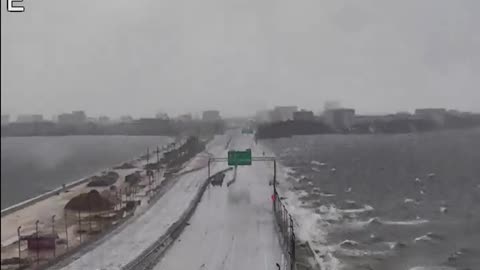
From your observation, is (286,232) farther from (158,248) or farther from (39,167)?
(39,167)

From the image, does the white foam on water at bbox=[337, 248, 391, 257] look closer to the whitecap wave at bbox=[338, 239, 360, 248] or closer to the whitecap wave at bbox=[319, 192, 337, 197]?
the whitecap wave at bbox=[338, 239, 360, 248]

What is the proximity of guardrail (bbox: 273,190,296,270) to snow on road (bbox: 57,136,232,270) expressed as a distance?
5511 mm

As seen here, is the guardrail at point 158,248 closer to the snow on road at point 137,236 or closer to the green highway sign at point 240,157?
the snow on road at point 137,236

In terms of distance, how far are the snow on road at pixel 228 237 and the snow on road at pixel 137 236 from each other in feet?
3.82

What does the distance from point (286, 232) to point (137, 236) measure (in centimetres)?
696

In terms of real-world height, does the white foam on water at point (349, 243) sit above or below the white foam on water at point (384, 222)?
above

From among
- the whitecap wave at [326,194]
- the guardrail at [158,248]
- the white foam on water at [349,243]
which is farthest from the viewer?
the whitecap wave at [326,194]

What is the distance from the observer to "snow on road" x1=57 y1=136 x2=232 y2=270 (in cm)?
2228

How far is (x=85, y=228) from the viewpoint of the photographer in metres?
33.7

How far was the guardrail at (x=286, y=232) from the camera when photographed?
23128mm

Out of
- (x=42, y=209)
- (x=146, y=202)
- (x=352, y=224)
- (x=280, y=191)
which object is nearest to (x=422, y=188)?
(x=280, y=191)

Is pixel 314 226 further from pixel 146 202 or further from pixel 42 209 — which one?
pixel 42 209

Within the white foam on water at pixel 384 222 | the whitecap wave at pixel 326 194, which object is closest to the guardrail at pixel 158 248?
the white foam on water at pixel 384 222

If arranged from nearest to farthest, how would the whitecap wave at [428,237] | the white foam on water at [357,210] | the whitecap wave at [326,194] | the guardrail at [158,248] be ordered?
the guardrail at [158,248] < the whitecap wave at [428,237] < the white foam on water at [357,210] < the whitecap wave at [326,194]
